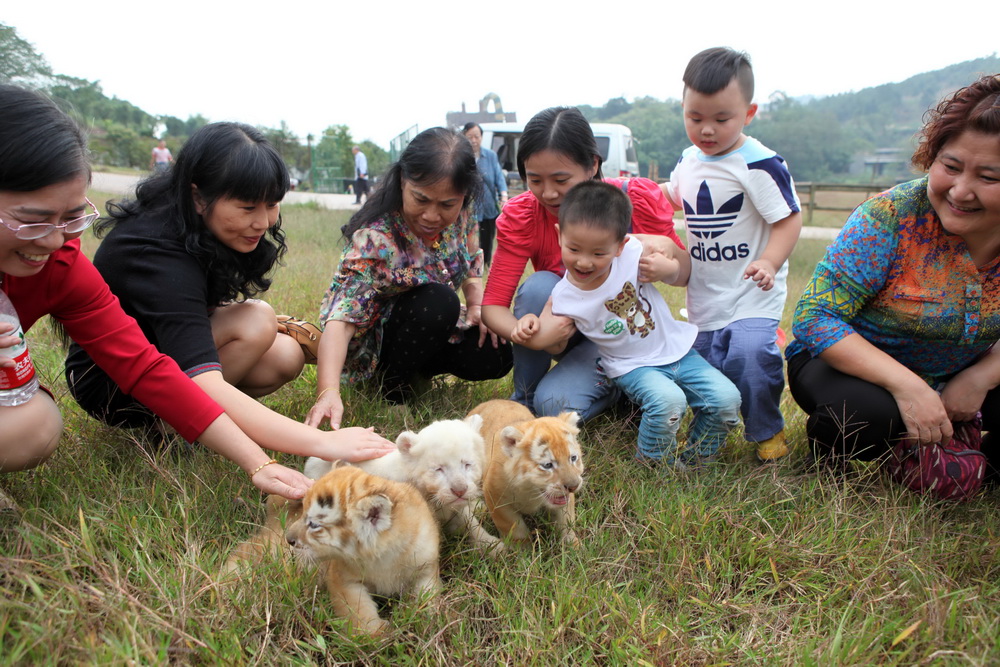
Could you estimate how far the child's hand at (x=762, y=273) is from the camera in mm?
3090

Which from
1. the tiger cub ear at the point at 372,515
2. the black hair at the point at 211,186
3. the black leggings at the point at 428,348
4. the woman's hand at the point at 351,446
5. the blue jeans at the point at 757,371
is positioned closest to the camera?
the tiger cub ear at the point at 372,515

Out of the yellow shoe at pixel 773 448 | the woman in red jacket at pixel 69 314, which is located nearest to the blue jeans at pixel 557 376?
the yellow shoe at pixel 773 448

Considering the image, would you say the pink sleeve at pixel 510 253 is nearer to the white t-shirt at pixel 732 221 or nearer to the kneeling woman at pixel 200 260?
the white t-shirt at pixel 732 221

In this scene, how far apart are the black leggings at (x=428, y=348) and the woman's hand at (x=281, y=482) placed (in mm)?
1402

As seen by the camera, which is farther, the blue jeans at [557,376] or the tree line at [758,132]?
the tree line at [758,132]

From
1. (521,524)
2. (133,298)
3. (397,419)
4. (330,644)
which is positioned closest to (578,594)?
(521,524)

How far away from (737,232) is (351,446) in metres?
2.25

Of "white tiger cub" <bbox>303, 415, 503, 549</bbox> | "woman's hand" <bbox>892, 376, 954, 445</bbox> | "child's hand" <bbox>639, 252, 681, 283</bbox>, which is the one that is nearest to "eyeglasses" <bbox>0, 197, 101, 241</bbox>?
"white tiger cub" <bbox>303, 415, 503, 549</bbox>

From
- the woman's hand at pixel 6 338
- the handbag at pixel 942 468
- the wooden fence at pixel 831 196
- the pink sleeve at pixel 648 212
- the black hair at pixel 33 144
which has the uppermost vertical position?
the black hair at pixel 33 144

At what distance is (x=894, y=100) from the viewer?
222 feet

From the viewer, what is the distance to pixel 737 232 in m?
3.46

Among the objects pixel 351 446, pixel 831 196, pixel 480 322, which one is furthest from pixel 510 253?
pixel 831 196

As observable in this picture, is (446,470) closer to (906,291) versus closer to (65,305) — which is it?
(65,305)

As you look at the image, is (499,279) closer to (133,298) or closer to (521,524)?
(521,524)
